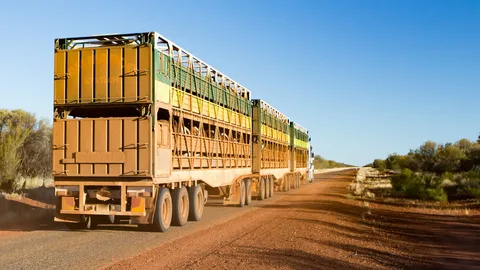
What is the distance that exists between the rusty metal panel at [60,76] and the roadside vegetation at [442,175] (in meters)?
18.5

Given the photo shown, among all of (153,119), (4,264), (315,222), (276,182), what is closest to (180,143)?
(153,119)

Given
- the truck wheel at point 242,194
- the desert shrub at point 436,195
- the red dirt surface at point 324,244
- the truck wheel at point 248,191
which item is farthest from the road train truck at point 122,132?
the desert shrub at point 436,195

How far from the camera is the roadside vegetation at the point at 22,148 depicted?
20094 mm

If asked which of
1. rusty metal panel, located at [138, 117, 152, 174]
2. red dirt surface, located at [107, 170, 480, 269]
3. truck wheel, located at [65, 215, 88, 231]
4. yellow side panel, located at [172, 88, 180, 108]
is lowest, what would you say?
red dirt surface, located at [107, 170, 480, 269]

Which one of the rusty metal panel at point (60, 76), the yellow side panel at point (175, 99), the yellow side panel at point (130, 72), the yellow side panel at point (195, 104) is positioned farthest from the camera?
the yellow side panel at point (195, 104)

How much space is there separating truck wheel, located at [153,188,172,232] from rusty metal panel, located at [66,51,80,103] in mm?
3317

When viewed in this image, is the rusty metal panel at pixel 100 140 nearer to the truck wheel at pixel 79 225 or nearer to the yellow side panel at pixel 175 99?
the truck wheel at pixel 79 225

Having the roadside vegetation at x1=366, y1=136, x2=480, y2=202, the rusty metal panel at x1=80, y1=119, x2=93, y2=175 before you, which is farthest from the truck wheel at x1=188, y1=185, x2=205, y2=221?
the roadside vegetation at x1=366, y1=136, x2=480, y2=202

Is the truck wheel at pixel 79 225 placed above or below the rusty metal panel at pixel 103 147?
below

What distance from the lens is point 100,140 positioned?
12.7m

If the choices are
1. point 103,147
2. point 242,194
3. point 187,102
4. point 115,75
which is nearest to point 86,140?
point 103,147

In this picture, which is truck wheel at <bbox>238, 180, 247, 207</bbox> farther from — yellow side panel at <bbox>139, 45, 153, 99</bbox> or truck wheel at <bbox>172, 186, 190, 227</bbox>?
yellow side panel at <bbox>139, 45, 153, 99</bbox>

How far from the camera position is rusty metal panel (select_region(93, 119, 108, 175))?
41.5 ft

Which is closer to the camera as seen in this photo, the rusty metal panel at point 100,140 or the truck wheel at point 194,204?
the rusty metal panel at point 100,140
